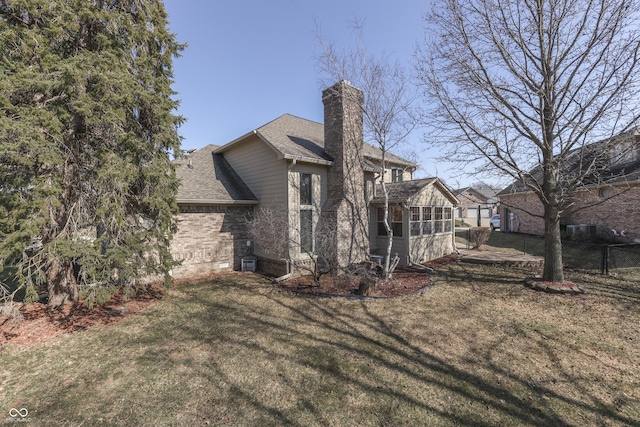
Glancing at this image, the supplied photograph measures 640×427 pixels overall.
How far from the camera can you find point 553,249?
873cm

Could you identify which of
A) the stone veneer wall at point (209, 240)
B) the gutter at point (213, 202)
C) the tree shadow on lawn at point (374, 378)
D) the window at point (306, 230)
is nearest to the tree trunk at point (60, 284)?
the stone veneer wall at point (209, 240)

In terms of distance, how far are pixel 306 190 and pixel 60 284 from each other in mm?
8100

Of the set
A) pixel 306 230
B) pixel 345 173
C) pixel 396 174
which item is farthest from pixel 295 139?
pixel 396 174

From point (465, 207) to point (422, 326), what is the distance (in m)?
39.7

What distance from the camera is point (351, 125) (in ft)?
35.6

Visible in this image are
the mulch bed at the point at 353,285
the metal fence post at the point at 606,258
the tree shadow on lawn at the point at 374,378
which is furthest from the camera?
the metal fence post at the point at 606,258

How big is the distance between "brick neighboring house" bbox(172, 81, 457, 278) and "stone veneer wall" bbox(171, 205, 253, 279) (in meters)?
0.04

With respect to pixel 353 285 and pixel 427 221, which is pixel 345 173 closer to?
pixel 353 285

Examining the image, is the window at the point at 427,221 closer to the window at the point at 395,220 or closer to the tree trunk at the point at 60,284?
the window at the point at 395,220

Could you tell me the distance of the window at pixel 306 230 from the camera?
10.6 m

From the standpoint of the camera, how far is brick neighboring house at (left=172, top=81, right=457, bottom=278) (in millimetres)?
10305

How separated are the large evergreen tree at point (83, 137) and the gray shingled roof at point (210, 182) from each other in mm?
2654

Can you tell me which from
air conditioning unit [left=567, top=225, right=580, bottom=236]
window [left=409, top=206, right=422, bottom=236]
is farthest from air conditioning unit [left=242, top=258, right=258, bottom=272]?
air conditioning unit [left=567, top=225, right=580, bottom=236]

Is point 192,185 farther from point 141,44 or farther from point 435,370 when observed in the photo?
point 435,370
